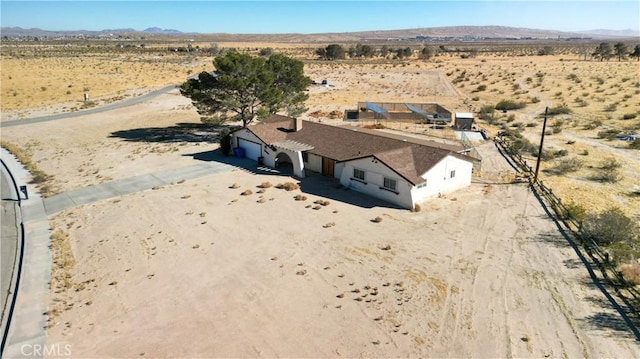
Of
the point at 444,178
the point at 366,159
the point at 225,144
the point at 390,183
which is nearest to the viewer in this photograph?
the point at 390,183

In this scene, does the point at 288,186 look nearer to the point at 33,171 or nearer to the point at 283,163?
the point at 283,163

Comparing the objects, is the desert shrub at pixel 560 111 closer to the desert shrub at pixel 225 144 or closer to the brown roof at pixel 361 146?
the brown roof at pixel 361 146

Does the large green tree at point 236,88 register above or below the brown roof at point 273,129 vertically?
above

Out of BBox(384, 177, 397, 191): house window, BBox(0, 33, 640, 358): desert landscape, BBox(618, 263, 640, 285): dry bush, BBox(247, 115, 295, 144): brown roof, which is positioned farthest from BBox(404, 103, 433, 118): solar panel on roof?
BBox(618, 263, 640, 285): dry bush

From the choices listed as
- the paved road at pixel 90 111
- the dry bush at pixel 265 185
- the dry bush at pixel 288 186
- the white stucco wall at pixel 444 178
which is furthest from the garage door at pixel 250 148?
the paved road at pixel 90 111

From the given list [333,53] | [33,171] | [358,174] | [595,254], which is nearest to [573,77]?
[358,174]
